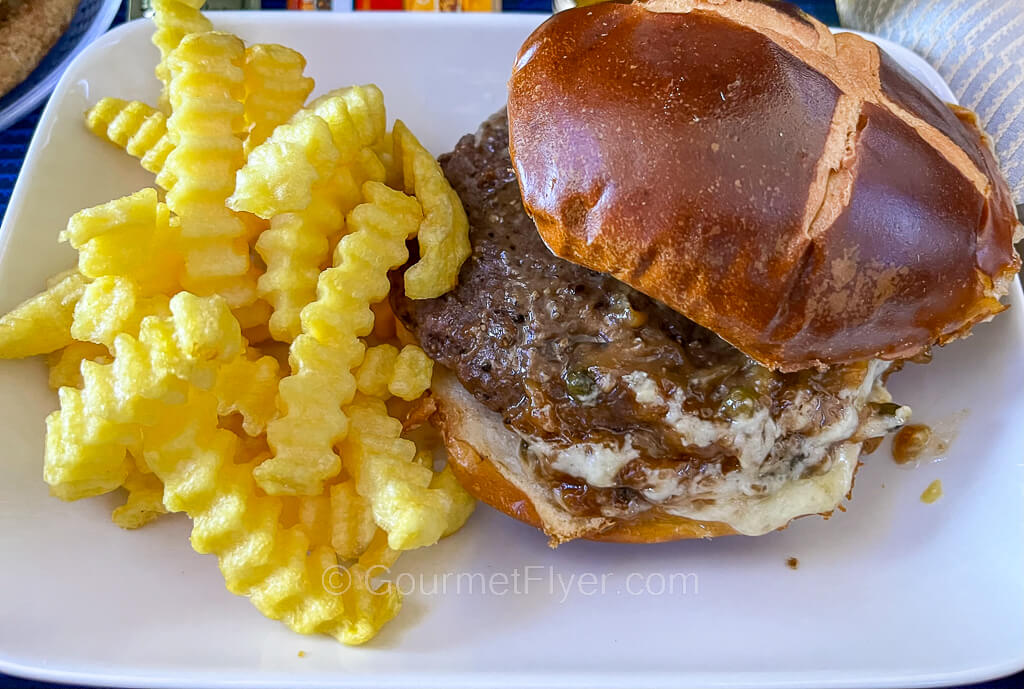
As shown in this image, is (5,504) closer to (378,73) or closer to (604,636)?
(604,636)

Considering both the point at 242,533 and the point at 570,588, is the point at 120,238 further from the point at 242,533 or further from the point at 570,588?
the point at 570,588

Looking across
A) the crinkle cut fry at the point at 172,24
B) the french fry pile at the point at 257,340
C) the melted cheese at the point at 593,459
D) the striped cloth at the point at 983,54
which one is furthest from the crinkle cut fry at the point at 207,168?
the striped cloth at the point at 983,54

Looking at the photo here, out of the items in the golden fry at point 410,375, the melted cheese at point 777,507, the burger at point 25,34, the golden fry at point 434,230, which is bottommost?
the melted cheese at point 777,507

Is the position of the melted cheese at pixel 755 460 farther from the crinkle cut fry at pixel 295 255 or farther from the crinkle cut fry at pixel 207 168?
the crinkle cut fry at pixel 207 168

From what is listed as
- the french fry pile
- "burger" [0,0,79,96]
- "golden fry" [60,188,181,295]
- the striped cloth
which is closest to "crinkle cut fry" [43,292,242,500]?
the french fry pile

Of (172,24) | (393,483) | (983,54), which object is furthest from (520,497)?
(983,54)

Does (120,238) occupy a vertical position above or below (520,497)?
above

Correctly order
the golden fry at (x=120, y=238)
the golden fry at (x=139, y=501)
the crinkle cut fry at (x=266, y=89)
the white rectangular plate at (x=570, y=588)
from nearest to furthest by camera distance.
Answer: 1. the golden fry at (x=120, y=238)
2. the white rectangular plate at (x=570, y=588)
3. the golden fry at (x=139, y=501)
4. the crinkle cut fry at (x=266, y=89)
